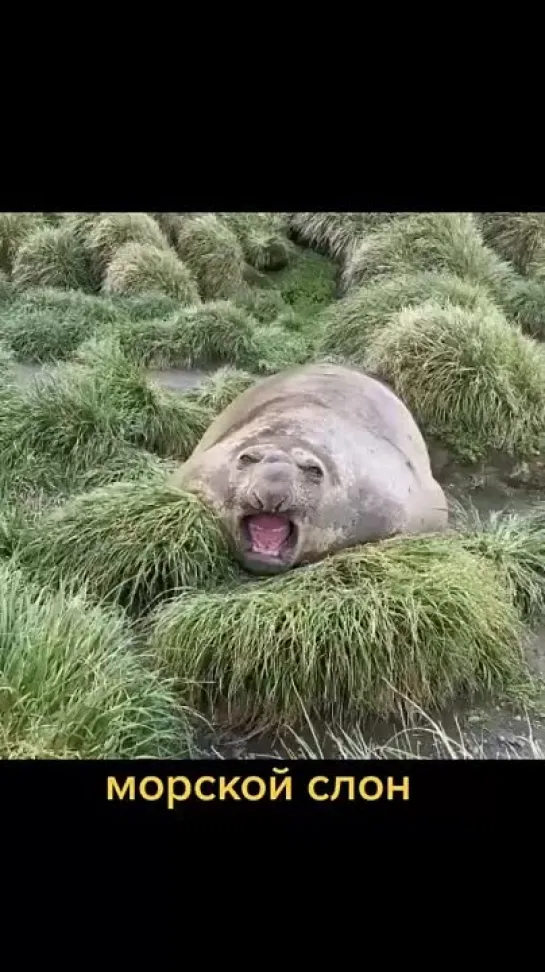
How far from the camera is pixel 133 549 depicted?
4219 millimetres

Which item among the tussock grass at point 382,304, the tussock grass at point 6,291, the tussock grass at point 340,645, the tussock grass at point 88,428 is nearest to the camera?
the tussock grass at point 340,645

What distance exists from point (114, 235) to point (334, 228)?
105 inches

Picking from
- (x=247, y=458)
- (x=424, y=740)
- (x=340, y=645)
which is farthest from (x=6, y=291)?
(x=424, y=740)

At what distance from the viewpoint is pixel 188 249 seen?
11188mm

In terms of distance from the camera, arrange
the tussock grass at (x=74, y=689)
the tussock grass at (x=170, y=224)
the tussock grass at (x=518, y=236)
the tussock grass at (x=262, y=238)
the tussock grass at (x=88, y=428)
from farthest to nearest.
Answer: the tussock grass at (x=262, y=238) < the tussock grass at (x=170, y=224) < the tussock grass at (x=518, y=236) < the tussock grass at (x=88, y=428) < the tussock grass at (x=74, y=689)

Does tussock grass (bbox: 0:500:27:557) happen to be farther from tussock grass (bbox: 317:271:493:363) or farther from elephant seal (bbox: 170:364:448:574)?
tussock grass (bbox: 317:271:493:363)

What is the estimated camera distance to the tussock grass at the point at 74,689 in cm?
297

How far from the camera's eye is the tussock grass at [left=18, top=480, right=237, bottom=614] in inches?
165

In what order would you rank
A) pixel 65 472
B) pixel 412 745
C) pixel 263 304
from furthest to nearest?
pixel 263 304 < pixel 65 472 < pixel 412 745

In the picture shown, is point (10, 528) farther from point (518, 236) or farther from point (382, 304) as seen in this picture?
point (518, 236)

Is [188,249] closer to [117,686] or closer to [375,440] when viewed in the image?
[375,440]

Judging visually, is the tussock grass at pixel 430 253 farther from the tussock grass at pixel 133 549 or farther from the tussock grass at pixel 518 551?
the tussock grass at pixel 133 549

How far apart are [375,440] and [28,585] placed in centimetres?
205

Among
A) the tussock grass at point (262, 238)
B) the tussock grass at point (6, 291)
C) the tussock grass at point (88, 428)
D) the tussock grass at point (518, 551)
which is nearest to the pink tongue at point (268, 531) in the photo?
the tussock grass at point (518, 551)
